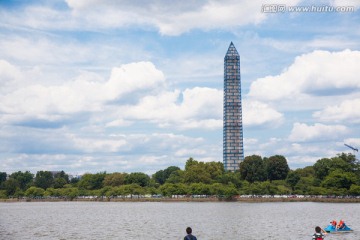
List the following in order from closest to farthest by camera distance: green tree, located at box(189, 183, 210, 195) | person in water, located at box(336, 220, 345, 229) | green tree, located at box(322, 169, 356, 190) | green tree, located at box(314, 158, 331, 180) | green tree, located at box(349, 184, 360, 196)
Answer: person in water, located at box(336, 220, 345, 229), green tree, located at box(349, 184, 360, 196), green tree, located at box(322, 169, 356, 190), green tree, located at box(314, 158, 331, 180), green tree, located at box(189, 183, 210, 195)

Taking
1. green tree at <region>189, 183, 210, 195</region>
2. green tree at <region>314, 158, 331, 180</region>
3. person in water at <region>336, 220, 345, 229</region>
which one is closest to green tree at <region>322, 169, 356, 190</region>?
green tree at <region>314, 158, 331, 180</region>

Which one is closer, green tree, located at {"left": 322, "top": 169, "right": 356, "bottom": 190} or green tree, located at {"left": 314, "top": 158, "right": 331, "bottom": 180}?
green tree, located at {"left": 322, "top": 169, "right": 356, "bottom": 190}

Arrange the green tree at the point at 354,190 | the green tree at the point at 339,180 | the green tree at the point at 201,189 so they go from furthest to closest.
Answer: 1. the green tree at the point at 201,189
2. the green tree at the point at 339,180
3. the green tree at the point at 354,190

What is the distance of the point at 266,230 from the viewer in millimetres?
80188

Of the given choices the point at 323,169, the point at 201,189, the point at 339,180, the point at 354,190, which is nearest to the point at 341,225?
the point at 354,190

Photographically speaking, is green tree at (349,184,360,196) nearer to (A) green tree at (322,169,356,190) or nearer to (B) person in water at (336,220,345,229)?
(A) green tree at (322,169,356,190)

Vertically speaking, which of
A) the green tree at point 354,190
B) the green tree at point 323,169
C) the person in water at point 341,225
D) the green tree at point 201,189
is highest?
the green tree at point 323,169

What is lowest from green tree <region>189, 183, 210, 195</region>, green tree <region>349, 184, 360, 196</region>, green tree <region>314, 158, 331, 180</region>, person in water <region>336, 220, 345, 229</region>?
person in water <region>336, 220, 345, 229</region>

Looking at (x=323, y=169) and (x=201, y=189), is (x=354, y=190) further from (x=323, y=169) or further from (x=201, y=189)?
(x=201, y=189)

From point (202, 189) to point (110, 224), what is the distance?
102m

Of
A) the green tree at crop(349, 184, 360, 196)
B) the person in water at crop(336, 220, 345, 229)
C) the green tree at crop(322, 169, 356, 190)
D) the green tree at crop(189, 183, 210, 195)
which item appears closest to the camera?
the person in water at crop(336, 220, 345, 229)

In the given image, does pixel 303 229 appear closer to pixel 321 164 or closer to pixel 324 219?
pixel 324 219

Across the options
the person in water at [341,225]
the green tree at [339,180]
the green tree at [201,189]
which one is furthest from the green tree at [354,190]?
the person in water at [341,225]

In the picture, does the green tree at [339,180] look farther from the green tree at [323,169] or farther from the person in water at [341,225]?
the person in water at [341,225]
